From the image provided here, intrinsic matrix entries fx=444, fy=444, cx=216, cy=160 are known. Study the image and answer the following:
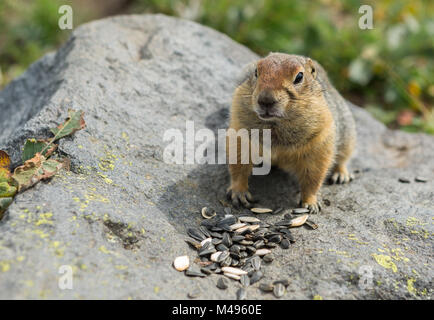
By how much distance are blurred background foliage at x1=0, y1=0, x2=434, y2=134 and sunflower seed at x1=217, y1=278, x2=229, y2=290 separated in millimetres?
5082

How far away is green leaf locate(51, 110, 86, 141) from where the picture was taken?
12.2ft

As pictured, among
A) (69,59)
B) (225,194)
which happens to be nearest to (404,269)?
(225,194)

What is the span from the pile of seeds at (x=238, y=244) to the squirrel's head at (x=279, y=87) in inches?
36.2

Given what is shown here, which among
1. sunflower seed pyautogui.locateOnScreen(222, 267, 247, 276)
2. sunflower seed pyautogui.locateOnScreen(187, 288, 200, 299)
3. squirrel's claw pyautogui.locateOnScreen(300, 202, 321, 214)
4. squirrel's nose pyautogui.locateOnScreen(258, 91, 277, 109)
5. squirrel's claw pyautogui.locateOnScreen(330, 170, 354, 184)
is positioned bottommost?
squirrel's claw pyautogui.locateOnScreen(330, 170, 354, 184)

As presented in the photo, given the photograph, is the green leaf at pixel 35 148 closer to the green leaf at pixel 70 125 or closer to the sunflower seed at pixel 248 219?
the green leaf at pixel 70 125

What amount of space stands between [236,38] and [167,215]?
5072 mm

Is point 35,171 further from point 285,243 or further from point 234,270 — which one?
point 285,243

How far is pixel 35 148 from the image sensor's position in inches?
140

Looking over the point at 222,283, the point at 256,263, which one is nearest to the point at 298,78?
the point at 256,263

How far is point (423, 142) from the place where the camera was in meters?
5.97

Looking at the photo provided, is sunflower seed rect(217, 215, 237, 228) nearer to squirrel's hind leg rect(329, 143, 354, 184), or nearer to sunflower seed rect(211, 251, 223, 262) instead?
sunflower seed rect(211, 251, 223, 262)

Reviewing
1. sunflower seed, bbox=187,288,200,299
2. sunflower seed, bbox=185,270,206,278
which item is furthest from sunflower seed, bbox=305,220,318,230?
sunflower seed, bbox=187,288,200,299

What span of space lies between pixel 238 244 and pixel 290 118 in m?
1.16
